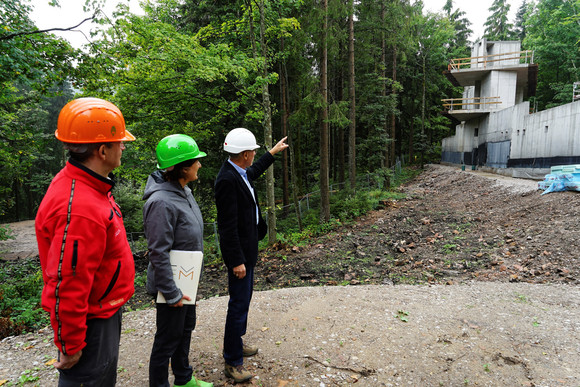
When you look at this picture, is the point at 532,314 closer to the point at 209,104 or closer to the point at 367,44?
the point at 209,104

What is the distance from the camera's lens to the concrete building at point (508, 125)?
15.3 metres

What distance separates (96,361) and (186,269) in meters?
0.84

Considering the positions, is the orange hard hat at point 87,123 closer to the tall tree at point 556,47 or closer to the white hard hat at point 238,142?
the white hard hat at point 238,142

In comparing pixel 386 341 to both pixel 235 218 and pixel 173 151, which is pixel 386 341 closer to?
pixel 235 218

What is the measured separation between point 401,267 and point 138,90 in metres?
8.93

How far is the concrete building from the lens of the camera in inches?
602

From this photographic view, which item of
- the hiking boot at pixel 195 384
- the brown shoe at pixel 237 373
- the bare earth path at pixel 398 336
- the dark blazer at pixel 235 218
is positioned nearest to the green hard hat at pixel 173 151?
the dark blazer at pixel 235 218

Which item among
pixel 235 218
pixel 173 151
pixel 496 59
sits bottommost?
pixel 235 218

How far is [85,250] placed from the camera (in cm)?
157

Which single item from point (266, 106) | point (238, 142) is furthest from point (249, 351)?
point (266, 106)

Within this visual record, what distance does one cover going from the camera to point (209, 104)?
1150cm

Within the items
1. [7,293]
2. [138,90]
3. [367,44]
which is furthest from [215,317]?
[367,44]

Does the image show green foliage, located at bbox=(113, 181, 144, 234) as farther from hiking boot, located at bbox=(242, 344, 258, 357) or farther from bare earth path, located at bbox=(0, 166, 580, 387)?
A: hiking boot, located at bbox=(242, 344, 258, 357)

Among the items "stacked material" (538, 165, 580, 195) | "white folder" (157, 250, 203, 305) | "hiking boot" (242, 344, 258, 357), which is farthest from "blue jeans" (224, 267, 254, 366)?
"stacked material" (538, 165, 580, 195)
